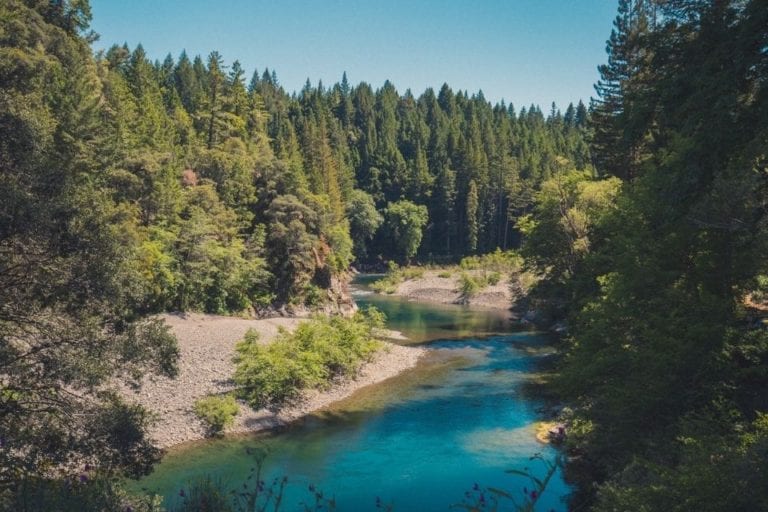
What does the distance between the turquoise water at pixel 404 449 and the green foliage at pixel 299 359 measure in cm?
214

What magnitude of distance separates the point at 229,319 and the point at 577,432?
958 inches

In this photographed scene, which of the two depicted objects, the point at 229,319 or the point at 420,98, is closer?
the point at 229,319

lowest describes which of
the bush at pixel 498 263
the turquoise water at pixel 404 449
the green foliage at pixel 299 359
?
the turquoise water at pixel 404 449

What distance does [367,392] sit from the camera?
97.4 feet

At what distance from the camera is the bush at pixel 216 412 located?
75.5ft

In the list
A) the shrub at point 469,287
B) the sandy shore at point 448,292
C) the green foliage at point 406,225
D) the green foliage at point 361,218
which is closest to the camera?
the sandy shore at point 448,292

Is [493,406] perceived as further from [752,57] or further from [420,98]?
[420,98]

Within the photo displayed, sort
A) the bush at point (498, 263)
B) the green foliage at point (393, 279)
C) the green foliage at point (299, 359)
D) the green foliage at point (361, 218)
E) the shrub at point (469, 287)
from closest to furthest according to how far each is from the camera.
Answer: the green foliage at point (299, 359)
the shrub at point (469, 287)
the bush at point (498, 263)
the green foliage at point (393, 279)
the green foliage at point (361, 218)

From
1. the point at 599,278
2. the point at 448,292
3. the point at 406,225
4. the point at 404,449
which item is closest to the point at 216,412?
the point at 404,449

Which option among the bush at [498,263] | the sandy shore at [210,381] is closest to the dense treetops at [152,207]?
the sandy shore at [210,381]

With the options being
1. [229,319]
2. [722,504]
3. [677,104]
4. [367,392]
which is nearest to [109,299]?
[722,504]

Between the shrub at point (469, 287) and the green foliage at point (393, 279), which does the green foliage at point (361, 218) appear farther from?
the shrub at point (469, 287)

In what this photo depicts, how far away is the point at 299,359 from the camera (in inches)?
1101

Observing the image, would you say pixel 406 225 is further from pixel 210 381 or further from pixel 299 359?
pixel 210 381
